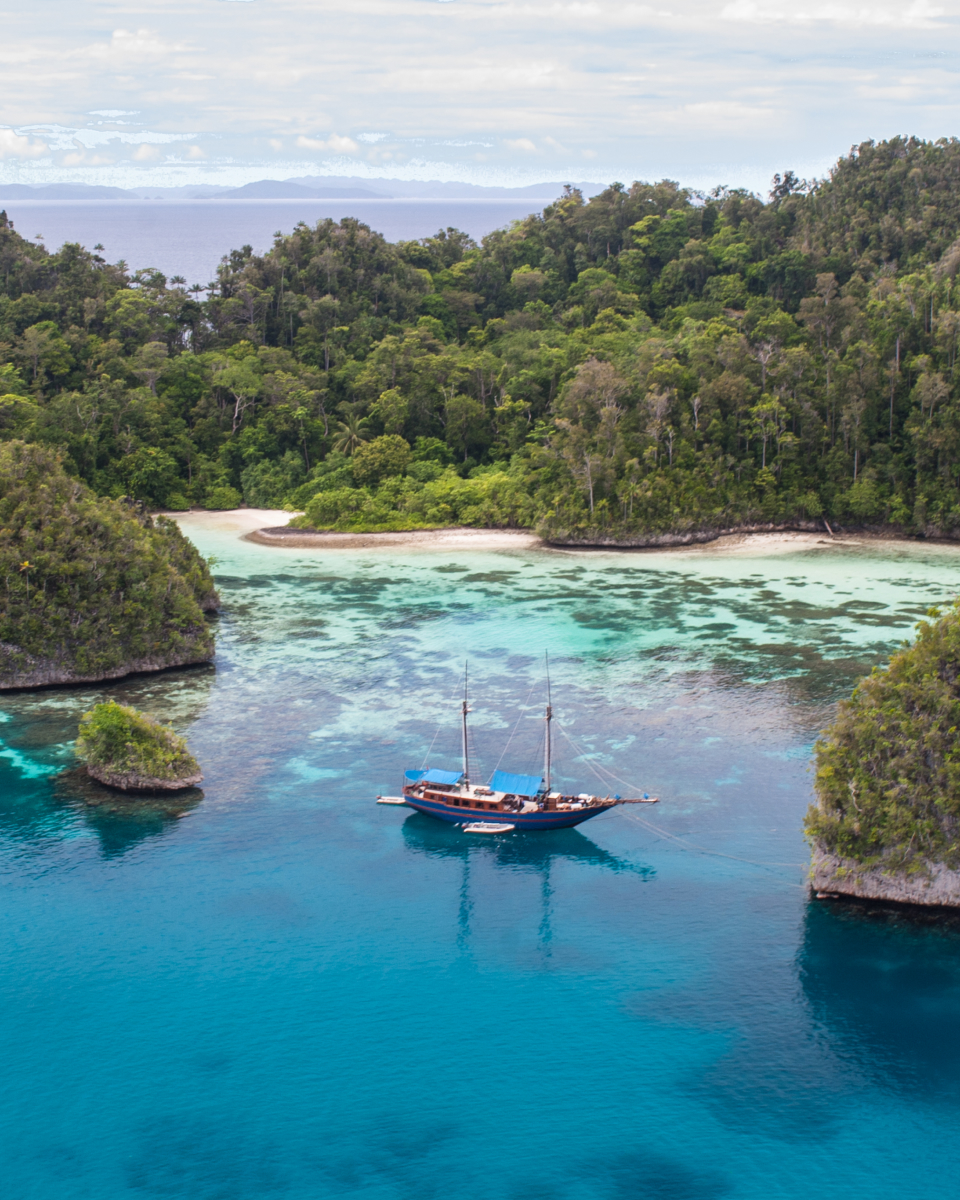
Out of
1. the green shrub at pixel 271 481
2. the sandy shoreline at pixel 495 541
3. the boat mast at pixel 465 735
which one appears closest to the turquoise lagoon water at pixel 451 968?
the boat mast at pixel 465 735

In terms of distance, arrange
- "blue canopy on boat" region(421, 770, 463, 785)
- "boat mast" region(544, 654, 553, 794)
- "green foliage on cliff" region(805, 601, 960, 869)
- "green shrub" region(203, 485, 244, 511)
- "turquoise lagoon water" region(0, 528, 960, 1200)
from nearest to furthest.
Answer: "turquoise lagoon water" region(0, 528, 960, 1200) → "green foliage on cliff" region(805, 601, 960, 869) → "boat mast" region(544, 654, 553, 794) → "blue canopy on boat" region(421, 770, 463, 785) → "green shrub" region(203, 485, 244, 511)

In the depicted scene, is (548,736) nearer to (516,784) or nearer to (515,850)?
(516,784)

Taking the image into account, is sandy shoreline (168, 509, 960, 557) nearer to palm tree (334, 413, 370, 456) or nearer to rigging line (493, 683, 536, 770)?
palm tree (334, 413, 370, 456)

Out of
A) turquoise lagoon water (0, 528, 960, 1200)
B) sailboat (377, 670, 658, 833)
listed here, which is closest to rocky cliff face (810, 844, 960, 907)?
turquoise lagoon water (0, 528, 960, 1200)

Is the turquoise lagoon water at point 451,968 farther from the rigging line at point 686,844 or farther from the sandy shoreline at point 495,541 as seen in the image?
the sandy shoreline at point 495,541

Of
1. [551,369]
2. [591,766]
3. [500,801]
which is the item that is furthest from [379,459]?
[500,801]
